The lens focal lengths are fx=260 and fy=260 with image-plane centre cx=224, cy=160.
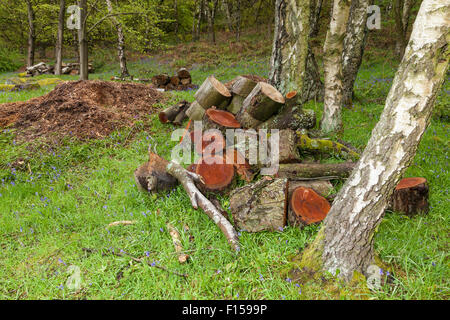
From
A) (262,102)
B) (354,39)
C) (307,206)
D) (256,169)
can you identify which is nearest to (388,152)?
(307,206)

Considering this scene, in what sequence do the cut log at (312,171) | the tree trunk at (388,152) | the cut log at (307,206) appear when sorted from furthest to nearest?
the cut log at (312,171)
the cut log at (307,206)
the tree trunk at (388,152)

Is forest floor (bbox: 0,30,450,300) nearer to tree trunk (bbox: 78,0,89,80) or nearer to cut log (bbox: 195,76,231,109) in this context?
cut log (bbox: 195,76,231,109)

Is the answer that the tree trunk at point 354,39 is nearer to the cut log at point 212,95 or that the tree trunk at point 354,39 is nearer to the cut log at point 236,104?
the cut log at point 236,104

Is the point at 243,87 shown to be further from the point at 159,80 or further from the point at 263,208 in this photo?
the point at 159,80

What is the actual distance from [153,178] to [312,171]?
7.93ft

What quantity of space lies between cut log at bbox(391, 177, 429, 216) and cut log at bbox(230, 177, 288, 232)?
4.90ft

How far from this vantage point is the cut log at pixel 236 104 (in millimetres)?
5285

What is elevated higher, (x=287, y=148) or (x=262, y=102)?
(x=262, y=102)

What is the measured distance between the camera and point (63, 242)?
11.1 feet

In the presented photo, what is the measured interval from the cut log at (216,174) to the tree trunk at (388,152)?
5.26 feet

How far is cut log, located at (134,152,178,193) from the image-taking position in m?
4.01

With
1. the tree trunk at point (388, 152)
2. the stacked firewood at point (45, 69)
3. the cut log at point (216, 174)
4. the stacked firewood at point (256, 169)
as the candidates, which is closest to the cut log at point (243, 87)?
the stacked firewood at point (256, 169)

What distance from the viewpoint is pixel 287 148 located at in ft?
13.3
